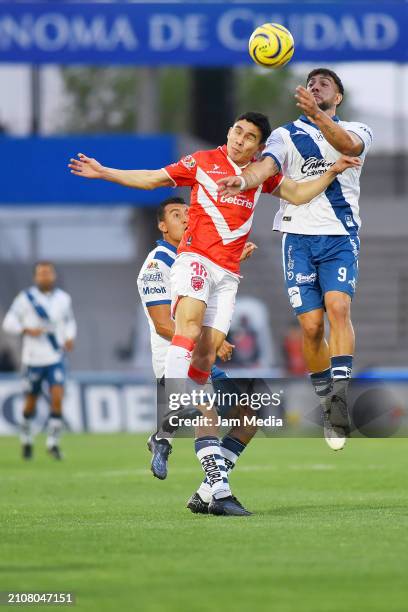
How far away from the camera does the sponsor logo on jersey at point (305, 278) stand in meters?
10.9

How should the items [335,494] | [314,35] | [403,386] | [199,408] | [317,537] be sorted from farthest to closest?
[314,35] → [403,386] → [335,494] → [199,408] → [317,537]

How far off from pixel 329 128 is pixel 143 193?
790 inches

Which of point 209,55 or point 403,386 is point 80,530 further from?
point 209,55

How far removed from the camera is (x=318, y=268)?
Result: 10922 millimetres

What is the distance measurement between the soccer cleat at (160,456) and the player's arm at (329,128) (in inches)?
99.8

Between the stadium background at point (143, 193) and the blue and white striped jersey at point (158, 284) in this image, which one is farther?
the stadium background at point (143, 193)

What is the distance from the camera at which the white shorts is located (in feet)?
32.5

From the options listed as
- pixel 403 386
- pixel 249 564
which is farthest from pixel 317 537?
pixel 403 386

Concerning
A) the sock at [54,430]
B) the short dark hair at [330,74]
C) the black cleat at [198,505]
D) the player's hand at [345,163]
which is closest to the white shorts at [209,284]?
the player's hand at [345,163]

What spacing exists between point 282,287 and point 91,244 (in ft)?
15.8

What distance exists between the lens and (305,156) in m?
11.0

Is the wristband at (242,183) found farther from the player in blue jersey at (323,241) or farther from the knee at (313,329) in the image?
the knee at (313,329)

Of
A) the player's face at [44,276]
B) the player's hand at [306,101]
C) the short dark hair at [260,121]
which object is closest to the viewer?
the player's hand at [306,101]

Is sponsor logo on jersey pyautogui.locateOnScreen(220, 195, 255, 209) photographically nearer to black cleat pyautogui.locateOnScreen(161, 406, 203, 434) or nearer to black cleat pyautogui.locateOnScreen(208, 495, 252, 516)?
black cleat pyautogui.locateOnScreen(161, 406, 203, 434)
